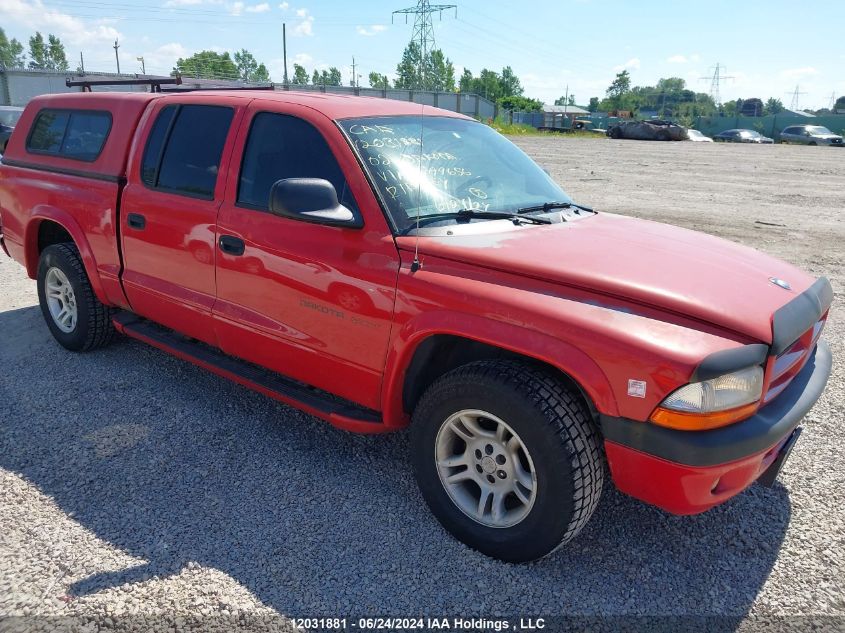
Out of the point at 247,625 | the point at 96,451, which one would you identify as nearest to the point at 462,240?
the point at 247,625

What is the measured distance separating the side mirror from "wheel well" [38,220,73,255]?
2926mm

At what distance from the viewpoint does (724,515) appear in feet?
10.4

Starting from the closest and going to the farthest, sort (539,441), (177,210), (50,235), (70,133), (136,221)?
(539,441), (177,210), (136,221), (70,133), (50,235)

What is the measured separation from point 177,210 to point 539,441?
2.55 m

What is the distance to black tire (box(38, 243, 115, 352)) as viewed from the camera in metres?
4.73

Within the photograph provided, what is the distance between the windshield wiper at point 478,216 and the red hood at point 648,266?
0.21ft

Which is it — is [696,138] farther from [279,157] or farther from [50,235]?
[279,157]

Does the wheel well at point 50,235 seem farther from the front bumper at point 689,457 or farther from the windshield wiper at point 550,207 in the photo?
the front bumper at point 689,457

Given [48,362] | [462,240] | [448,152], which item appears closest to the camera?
[462,240]

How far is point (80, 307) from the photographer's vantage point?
4.77 metres

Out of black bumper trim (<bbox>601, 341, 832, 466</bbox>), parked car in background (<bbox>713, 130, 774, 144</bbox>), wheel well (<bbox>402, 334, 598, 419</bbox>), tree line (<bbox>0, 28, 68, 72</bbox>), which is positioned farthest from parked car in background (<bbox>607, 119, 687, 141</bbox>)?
tree line (<bbox>0, 28, 68, 72</bbox>)

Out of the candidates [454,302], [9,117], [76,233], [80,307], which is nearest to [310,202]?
[454,302]

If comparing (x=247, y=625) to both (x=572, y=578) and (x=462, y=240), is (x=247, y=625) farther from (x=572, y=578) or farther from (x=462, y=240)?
(x=462, y=240)

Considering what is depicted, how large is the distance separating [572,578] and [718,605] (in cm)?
56
